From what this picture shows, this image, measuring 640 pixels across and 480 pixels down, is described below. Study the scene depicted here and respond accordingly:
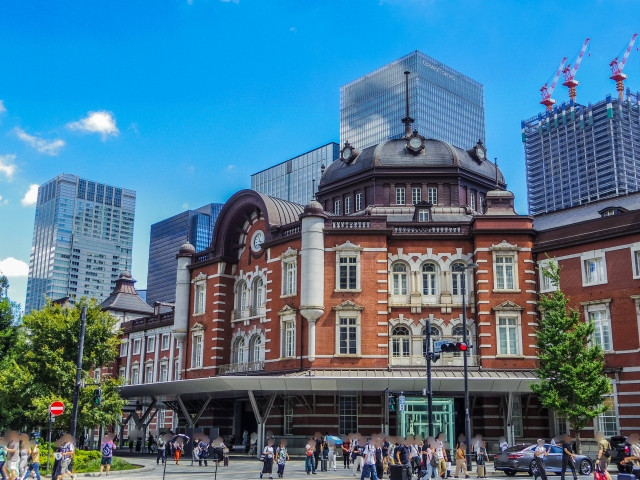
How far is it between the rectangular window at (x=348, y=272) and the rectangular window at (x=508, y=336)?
8.86 meters

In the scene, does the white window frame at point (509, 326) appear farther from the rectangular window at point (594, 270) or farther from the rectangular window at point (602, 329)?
the rectangular window at point (594, 270)

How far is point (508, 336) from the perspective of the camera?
136ft

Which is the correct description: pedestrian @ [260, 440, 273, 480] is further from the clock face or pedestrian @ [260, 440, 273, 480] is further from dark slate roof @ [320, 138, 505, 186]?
the clock face

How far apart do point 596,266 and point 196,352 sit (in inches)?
1090

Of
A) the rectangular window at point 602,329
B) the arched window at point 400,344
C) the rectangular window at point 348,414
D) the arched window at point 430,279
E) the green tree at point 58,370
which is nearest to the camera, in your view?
the rectangular window at point 602,329

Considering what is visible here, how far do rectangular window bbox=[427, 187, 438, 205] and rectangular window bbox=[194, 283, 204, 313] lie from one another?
17660 mm

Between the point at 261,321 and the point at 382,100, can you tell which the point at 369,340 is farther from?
the point at 382,100

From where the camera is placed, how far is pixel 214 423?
50312 millimetres

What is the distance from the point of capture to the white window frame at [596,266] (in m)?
39.8

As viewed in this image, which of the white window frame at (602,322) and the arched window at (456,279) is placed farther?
the arched window at (456,279)

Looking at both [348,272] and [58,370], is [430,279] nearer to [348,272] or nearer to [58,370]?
[348,272]

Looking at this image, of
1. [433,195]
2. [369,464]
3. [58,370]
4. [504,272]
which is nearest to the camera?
[369,464]

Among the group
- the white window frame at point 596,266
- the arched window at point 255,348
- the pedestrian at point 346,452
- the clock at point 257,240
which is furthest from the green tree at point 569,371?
the clock at point 257,240

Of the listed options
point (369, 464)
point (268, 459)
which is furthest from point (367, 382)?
point (369, 464)
